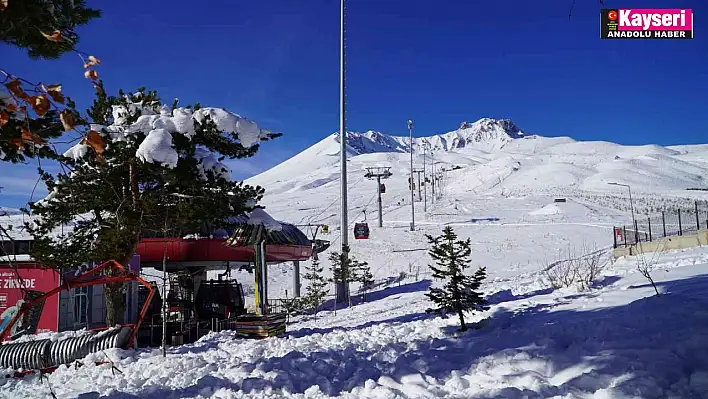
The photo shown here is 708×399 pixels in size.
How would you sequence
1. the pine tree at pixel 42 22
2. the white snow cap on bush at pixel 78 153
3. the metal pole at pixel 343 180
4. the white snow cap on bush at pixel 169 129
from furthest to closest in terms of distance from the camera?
the metal pole at pixel 343 180 → the white snow cap on bush at pixel 78 153 → the white snow cap on bush at pixel 169 129 → the pine tree at pixel 42 22

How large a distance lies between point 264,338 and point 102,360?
13.5 ft

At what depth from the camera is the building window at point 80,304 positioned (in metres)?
15.7

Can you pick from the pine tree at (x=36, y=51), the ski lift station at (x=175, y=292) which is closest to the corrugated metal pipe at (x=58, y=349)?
the ski lift station at (x=175, y=292)

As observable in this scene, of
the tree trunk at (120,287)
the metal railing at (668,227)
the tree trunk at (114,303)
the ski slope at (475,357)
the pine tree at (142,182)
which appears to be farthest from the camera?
the metal railing at (668,227)

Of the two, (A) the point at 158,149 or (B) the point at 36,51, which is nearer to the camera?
(B) the point at 36,51

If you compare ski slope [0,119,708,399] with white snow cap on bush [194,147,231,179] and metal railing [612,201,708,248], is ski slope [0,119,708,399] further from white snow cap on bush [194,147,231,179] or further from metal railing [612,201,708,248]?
metal railing [612,201,708,248]

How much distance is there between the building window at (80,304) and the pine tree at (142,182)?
18.6 ft

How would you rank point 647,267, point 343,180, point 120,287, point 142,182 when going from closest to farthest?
point 142,182 → point 120,287 → point 647,267 → point 343,180

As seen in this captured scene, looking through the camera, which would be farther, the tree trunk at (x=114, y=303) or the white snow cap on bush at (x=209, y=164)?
the tree trunk at (x=114, y=303)

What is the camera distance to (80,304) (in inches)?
633

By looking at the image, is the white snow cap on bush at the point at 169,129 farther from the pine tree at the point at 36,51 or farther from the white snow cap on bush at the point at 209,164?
the pine tree at the point at 36,51

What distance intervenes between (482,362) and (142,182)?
8.02 m

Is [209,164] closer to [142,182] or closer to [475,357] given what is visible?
[142,182]

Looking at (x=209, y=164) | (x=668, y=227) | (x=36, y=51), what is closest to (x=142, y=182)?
(x=209, y=164)
